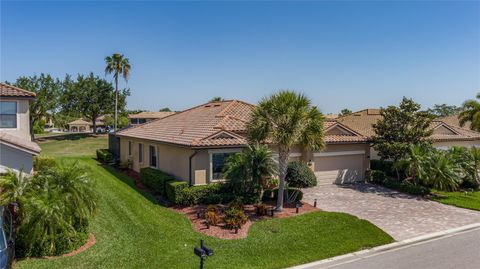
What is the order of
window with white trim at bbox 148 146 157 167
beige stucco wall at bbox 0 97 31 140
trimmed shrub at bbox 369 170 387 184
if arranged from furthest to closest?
1. trimmed shrub at bbox 369 170 387 184
2. window with white trim at bbox 148 146 157 167
3. beige stucco wall at bbox 0 97 31 140

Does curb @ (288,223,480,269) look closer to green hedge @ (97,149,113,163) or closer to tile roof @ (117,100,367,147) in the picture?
tile roof @ (117,100,367,147)

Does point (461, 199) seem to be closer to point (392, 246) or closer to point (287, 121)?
point (392, 246)

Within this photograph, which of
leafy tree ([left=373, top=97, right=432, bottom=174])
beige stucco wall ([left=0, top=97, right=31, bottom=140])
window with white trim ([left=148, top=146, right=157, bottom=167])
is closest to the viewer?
beige stucco wall ([left=0, top=97, right=31, bottom=140])

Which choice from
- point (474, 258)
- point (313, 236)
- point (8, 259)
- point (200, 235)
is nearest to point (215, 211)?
point (200, 235)

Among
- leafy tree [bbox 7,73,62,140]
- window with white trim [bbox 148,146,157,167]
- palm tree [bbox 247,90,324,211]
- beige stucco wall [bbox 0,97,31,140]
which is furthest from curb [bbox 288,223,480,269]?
leafy tree [bbox 7,73,62,140]

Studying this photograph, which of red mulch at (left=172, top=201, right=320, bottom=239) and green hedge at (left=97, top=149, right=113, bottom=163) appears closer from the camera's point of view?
red mulch at (left=172, top=201, right=320, bottom=239)

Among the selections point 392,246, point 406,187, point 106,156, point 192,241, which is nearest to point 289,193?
point 392,246
